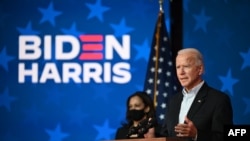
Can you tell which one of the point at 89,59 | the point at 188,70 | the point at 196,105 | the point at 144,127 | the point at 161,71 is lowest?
the point at 144,127

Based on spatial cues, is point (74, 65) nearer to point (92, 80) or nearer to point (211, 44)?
point (92, 80)

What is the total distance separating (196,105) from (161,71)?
2.64 m

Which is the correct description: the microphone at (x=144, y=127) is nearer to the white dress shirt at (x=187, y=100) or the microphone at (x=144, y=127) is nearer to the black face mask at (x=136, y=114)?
the white dress shirt at (x=187, y=100)

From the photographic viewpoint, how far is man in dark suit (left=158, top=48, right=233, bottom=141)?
11.9 feet

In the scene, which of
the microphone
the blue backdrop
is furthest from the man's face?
the blue backdrop

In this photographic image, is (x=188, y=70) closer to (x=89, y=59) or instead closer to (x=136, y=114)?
(x=136, y=114)

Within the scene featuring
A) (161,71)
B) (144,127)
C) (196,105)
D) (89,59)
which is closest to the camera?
(196,105)

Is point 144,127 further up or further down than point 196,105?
further down

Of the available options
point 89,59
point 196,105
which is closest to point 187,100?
point 196,105

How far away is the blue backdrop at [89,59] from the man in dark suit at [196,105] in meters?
2.67

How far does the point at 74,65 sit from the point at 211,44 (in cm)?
140

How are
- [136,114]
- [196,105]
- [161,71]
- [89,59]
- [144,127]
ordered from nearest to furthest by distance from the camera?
[196,105]
[144,127]
[136,114]
[161,71]
[89,59]

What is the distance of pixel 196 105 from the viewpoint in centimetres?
372

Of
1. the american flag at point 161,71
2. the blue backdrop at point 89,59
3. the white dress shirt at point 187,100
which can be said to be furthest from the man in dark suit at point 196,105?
the blue backdrop at point 89,59
